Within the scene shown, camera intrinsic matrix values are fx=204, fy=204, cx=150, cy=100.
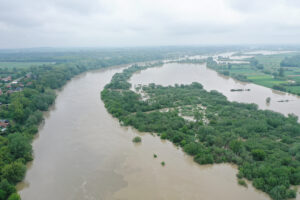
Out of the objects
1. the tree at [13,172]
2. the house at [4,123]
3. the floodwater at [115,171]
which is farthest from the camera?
the house at [4,123]

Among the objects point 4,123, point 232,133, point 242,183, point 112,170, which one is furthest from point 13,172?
point 232,133

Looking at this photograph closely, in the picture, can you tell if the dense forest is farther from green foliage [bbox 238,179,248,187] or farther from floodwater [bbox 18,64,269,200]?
floodwater [bbox 18,64,269,200]

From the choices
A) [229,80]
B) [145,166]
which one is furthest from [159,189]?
[229,80]

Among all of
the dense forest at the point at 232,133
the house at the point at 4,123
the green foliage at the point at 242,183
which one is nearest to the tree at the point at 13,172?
the house at the point at 4,123

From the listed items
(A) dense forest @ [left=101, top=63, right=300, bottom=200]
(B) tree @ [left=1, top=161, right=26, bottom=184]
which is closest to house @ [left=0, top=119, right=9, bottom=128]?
(B) tree @ [left=1, top=161, right=26, bottom=184]

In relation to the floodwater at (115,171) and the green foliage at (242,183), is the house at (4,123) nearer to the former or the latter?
the floodwater at (115,171)

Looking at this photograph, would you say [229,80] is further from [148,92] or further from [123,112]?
[123,112]
